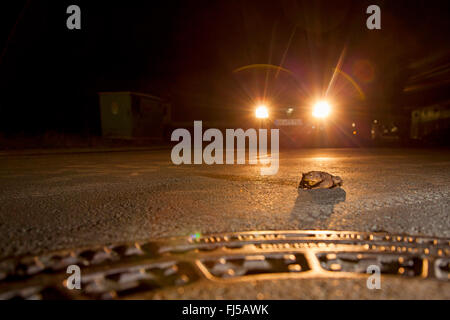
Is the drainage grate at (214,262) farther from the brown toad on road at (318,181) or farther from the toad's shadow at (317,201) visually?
the brown toad on road at (318,181)

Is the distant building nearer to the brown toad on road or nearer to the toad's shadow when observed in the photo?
the brown toad on road

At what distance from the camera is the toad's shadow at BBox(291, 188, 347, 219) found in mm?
2975

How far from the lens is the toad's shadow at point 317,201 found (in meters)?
2.97

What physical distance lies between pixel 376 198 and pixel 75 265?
311 centimetres

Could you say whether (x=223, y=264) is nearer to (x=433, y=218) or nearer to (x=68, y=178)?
(x=433, y=218)

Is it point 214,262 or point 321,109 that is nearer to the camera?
point 214,262

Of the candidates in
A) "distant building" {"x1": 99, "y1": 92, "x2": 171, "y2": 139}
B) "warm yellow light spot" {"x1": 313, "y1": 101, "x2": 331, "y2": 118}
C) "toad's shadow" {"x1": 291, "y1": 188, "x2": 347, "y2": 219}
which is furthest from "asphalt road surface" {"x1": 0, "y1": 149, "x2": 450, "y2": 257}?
"distant building" {"x1": 99, "y1": 92, "x2": 171, "y2": 139}

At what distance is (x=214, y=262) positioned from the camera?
70.7 inches

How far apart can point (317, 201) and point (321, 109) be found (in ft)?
38.8

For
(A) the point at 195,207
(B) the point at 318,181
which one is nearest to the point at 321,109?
(B) the point at 318,181

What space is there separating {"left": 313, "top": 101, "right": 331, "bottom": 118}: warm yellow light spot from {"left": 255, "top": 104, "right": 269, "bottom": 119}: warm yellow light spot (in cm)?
218

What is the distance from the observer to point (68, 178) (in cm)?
525

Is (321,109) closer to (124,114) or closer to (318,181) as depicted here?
(318,181)

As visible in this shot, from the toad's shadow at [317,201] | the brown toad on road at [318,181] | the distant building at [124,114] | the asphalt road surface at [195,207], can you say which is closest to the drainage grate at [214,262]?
the asphalt road surface at [195,207]
